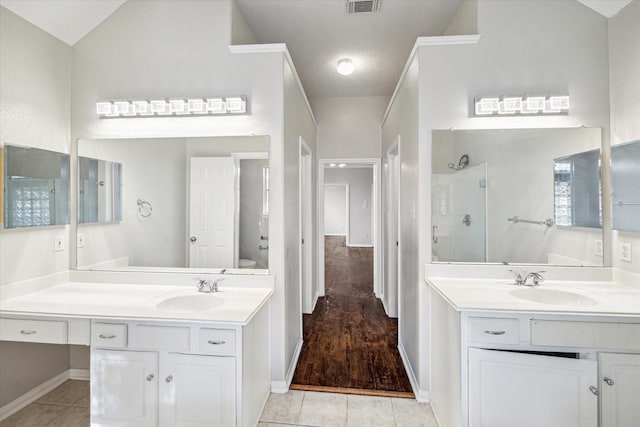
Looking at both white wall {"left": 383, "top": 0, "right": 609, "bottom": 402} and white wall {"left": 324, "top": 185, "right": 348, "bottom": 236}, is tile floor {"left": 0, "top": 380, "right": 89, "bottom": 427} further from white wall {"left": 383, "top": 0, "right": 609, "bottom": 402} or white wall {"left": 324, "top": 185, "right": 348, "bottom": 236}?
white wall {"left": 324, "top": 185, "right": 348, "bottom": 236}

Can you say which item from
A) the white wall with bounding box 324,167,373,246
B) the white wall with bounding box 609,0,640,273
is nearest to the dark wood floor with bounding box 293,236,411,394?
the white wall with bounding box 609,0,640,273

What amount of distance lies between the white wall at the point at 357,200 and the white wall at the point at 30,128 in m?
7.00

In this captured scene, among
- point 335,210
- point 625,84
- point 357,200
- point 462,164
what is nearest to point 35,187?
point 462,164

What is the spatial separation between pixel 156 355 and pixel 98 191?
4.45 ft

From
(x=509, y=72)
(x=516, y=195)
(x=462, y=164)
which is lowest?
(x=516, y=195)

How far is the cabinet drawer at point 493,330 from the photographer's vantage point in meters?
1.47

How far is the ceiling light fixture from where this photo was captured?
3.27 metres

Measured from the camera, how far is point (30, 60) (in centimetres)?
196

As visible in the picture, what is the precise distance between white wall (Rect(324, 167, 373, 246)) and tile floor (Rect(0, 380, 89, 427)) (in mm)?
7211

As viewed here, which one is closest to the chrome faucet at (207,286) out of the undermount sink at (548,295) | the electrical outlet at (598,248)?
the undermount sink at (548,295)

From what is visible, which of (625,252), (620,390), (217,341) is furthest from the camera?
(625,252)

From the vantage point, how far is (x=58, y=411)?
1996mm

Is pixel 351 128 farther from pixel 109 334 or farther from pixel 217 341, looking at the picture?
pixel 109 334

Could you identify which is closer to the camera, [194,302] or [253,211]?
[194,302]
